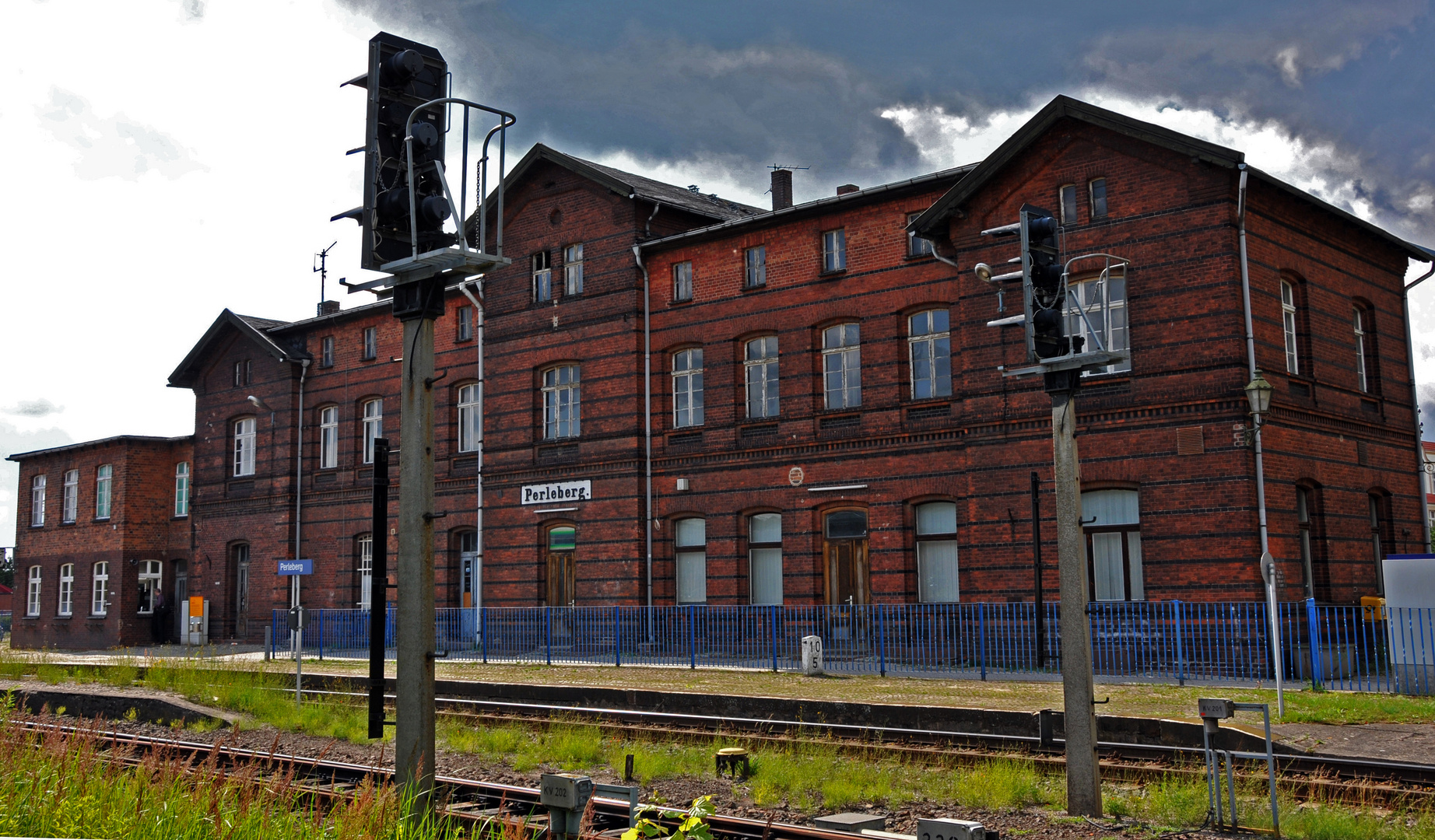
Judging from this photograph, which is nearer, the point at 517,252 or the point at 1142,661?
the point at 1142,661

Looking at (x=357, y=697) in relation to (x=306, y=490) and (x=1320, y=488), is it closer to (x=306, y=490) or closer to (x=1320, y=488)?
(x=1320, y=488)

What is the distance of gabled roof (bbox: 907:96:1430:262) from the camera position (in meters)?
19.7

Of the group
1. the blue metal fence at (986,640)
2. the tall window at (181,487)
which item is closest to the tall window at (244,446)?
the tall window at (181,487)

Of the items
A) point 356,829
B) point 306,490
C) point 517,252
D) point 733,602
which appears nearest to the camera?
point 356,829

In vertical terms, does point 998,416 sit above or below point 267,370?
below

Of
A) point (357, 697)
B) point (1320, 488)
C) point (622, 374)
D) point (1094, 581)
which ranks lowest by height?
point (357, 697)

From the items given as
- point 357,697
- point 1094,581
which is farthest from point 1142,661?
point 357,697

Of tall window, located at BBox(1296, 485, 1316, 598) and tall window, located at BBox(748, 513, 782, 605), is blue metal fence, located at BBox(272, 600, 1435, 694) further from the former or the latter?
tall window, located at BBox(748, 513, 782, 605)

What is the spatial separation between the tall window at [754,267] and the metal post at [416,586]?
746 inches

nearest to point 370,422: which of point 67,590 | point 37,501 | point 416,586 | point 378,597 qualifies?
point 67,590

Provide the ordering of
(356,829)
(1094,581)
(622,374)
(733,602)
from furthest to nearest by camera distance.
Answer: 1. (622,374)
2. (733,602)
3. (1094,581)
4. (356,829)

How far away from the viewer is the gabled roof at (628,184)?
28133mm

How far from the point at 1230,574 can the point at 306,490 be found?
25923mm

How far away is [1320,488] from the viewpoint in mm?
21469
